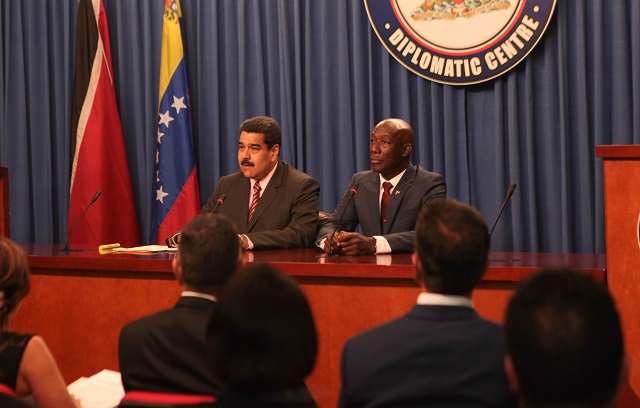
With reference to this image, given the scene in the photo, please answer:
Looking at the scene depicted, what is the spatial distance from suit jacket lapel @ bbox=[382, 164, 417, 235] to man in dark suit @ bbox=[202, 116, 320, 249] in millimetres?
432

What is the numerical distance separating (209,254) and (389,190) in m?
2.83

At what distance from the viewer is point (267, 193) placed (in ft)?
16.2

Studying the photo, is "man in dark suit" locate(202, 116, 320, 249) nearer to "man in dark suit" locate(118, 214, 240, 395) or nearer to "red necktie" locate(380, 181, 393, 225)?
"red necktie" locate(380, 181, 393, 225)

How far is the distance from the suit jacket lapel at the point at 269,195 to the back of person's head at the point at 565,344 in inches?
137

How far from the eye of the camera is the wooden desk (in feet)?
11.4

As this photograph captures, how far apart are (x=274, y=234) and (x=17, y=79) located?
325 cm

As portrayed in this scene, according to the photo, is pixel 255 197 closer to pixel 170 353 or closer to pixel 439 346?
pixel 170 353

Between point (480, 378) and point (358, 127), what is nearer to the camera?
point (480, 378)

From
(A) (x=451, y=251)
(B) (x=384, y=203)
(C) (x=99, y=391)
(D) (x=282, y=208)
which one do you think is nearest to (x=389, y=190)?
(B) (x=384, y=203)

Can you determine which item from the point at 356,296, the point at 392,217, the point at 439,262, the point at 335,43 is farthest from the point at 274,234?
the point at 439,262

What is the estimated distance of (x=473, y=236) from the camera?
195 centimetres

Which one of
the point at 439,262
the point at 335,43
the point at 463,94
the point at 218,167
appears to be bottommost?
the point at 439,262

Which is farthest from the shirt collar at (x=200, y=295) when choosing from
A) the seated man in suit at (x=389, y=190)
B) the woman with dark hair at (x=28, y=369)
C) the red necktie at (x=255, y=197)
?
the red necktie at (x=255, y=197)

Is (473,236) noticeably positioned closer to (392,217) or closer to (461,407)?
(461,407)
